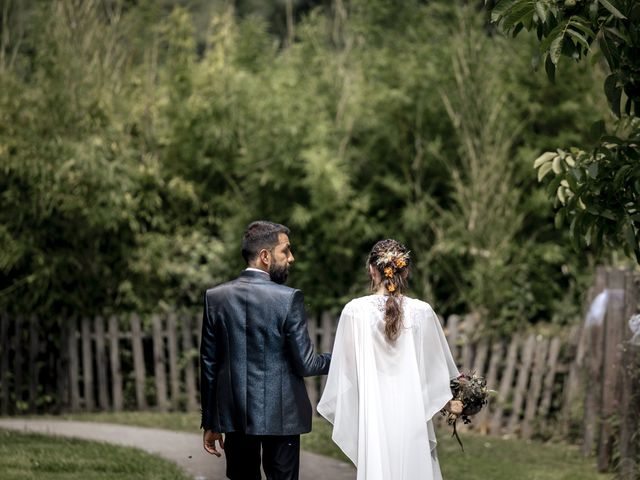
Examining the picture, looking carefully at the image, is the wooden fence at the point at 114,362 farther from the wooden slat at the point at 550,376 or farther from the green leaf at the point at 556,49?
the green leaf at the point at 556,49

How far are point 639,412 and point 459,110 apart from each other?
611cm

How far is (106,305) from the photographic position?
47.8ft

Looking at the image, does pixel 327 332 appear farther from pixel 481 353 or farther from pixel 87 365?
pixel 87 365

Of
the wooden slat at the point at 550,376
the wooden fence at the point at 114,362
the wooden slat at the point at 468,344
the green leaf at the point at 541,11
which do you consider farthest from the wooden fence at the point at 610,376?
the green leaf at the point at 541,11

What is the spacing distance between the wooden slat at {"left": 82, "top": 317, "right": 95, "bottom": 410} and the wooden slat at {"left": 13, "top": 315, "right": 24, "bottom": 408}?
726mm

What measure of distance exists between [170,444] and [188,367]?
332 centimetres

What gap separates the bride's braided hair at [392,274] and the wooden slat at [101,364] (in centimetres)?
845

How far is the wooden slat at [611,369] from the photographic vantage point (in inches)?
390

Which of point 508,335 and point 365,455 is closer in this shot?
point 365,455

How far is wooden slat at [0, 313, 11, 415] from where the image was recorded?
13589mm

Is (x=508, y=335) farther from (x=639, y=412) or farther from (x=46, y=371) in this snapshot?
(x=46, y=371)

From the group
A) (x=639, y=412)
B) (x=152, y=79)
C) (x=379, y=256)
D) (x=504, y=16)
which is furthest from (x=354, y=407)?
(x=152, y=79)

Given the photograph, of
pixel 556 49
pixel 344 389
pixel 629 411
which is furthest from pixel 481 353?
pixel 556 49

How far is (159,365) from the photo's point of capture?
13.9 meters
